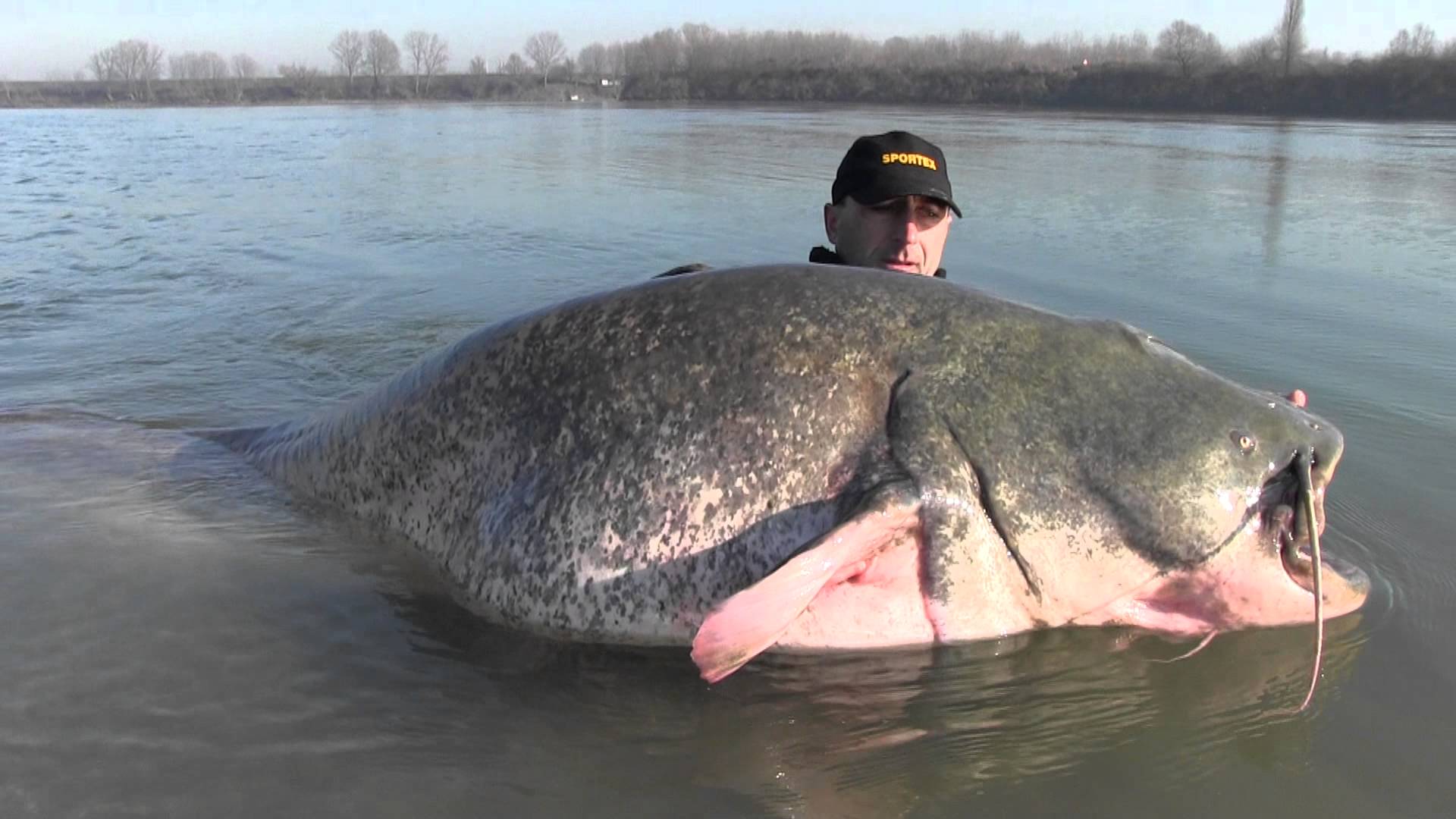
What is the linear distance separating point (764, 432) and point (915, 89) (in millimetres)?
70238

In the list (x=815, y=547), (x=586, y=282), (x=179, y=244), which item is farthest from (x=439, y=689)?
(x=179, y=244)

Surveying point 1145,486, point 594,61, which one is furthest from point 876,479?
point 594,61

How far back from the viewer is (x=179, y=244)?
39.1 feet

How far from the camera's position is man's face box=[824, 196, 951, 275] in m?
4.54

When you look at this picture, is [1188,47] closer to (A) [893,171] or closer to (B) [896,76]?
(B) [896,76]

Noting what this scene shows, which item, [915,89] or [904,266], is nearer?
[904,266]

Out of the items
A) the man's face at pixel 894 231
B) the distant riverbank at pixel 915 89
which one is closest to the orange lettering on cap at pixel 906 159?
the man's face at pixel 894 231

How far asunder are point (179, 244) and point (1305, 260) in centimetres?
1195

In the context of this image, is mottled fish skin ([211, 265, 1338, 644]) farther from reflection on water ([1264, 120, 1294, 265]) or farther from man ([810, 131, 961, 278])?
reflection on water ([1264, 120, 1294, 265])

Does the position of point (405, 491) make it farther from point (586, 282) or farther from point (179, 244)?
point (179, 244)

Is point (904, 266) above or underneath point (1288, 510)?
above

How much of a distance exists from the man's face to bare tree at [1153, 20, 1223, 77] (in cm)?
6825

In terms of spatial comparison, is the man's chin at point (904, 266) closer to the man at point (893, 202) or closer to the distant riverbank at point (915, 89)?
the man at point (893, 202)

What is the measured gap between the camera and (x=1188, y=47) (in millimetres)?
78000
